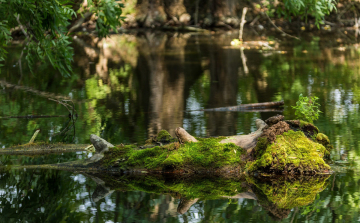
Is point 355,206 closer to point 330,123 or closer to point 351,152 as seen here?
point 351,152

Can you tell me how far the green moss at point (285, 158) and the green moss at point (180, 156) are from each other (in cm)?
26

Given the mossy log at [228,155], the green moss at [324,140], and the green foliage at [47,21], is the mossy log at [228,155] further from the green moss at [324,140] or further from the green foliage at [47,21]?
the green foliage at [47,21]

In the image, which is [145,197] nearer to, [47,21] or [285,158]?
[285,158]

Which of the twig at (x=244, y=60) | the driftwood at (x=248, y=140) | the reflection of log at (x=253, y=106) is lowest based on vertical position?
the twig at (x=244, y=60)

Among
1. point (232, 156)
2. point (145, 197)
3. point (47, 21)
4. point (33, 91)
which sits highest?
point (47, 21)

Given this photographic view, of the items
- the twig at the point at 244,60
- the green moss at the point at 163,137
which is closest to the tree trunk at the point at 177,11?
the twig at the point at 244,60

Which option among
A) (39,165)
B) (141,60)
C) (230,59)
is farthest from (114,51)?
(39,165)

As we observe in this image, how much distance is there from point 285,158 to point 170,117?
4.48m

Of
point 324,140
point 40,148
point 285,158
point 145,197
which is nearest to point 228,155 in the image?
point 285,158

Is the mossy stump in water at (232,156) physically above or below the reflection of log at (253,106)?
above

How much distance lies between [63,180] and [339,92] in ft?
28.1

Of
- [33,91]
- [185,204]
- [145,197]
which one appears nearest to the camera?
[185,204]

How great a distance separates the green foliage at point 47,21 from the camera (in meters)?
6.91

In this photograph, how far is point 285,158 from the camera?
697cm
